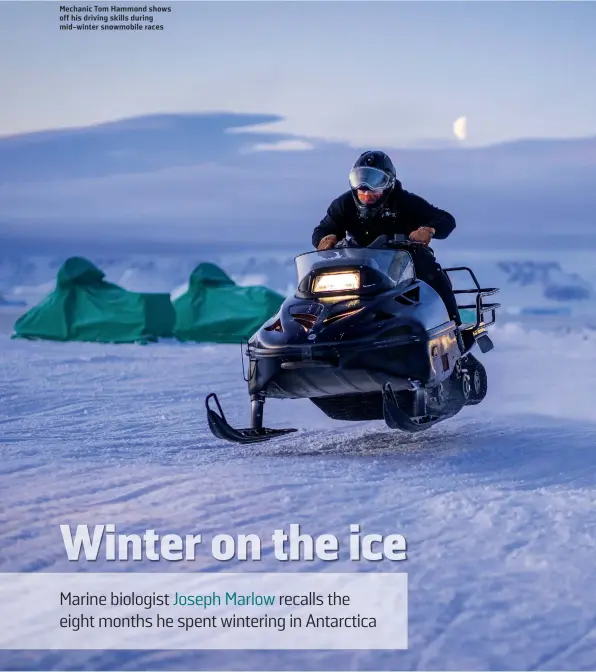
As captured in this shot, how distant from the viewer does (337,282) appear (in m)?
4.11

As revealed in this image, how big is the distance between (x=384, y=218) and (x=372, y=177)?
219 mm

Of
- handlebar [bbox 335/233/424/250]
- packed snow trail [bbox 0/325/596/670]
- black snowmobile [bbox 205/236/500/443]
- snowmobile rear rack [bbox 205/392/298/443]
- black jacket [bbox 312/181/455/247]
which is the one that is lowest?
packed snow trail [bbox 0/325/596/670]

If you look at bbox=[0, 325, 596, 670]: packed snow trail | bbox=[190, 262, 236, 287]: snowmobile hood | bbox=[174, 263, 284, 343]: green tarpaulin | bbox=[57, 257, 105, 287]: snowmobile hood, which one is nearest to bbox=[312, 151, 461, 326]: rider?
bbox=[0, 325, 596, 670]: packed snow trail

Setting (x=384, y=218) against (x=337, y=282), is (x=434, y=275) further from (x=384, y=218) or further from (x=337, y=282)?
(x=337, y=282)

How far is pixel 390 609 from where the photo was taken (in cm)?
306

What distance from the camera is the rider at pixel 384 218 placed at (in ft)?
14.4

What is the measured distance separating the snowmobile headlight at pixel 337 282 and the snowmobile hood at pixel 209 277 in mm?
2633

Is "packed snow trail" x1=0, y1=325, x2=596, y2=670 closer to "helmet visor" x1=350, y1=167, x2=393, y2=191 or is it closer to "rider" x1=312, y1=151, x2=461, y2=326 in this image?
"rider" x1=312, y1=151, x2=461, y2=326

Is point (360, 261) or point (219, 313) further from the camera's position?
point (219, 313)

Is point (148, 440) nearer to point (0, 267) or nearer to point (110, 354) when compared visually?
point (0, 267)

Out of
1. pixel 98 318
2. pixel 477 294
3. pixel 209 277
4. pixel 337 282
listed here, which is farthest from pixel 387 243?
pixel 98 318

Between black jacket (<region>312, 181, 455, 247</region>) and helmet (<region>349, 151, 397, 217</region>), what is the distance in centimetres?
7

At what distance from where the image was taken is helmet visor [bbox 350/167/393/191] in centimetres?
438

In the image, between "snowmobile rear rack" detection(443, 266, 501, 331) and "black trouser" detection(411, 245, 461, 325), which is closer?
"black trouser" detection(411, 245, 461, 325)
